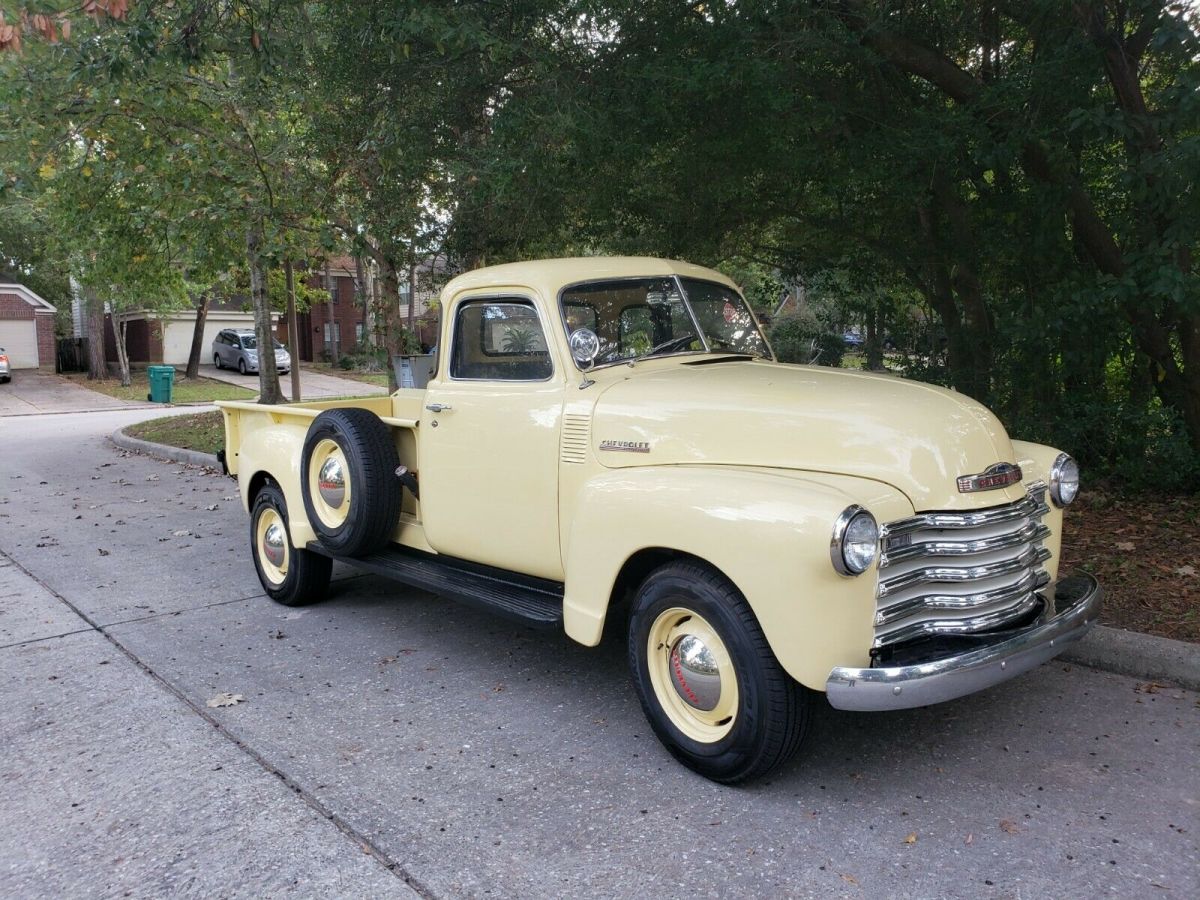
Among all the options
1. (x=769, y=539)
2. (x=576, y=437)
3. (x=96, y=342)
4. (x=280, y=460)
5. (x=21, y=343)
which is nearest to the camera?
(x=769, y=539)

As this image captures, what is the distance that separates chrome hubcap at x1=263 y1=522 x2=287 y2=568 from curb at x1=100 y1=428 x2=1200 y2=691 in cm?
460

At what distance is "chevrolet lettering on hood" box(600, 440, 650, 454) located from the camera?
4.00 metres

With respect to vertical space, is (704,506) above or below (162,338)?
below

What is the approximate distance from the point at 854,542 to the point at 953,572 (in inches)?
22.0

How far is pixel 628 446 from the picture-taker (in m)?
4.05

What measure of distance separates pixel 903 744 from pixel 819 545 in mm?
1350

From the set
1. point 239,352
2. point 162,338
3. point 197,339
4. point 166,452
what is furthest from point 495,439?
point 162,338

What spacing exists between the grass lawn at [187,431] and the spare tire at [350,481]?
838 cm

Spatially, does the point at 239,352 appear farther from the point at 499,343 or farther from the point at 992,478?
the point at 992,478

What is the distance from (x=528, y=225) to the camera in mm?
8680

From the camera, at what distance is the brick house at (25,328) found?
122 feet

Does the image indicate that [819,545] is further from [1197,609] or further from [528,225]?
[528,225]

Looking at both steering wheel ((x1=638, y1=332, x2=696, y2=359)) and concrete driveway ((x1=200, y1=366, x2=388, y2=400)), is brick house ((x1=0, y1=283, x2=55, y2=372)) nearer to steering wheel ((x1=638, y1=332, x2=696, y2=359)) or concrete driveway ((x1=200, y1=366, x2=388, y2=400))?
concrete driveway ((x1=200, y1=366, x2=388, y2=400))

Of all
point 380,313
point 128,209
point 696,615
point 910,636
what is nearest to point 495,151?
point 696,615
